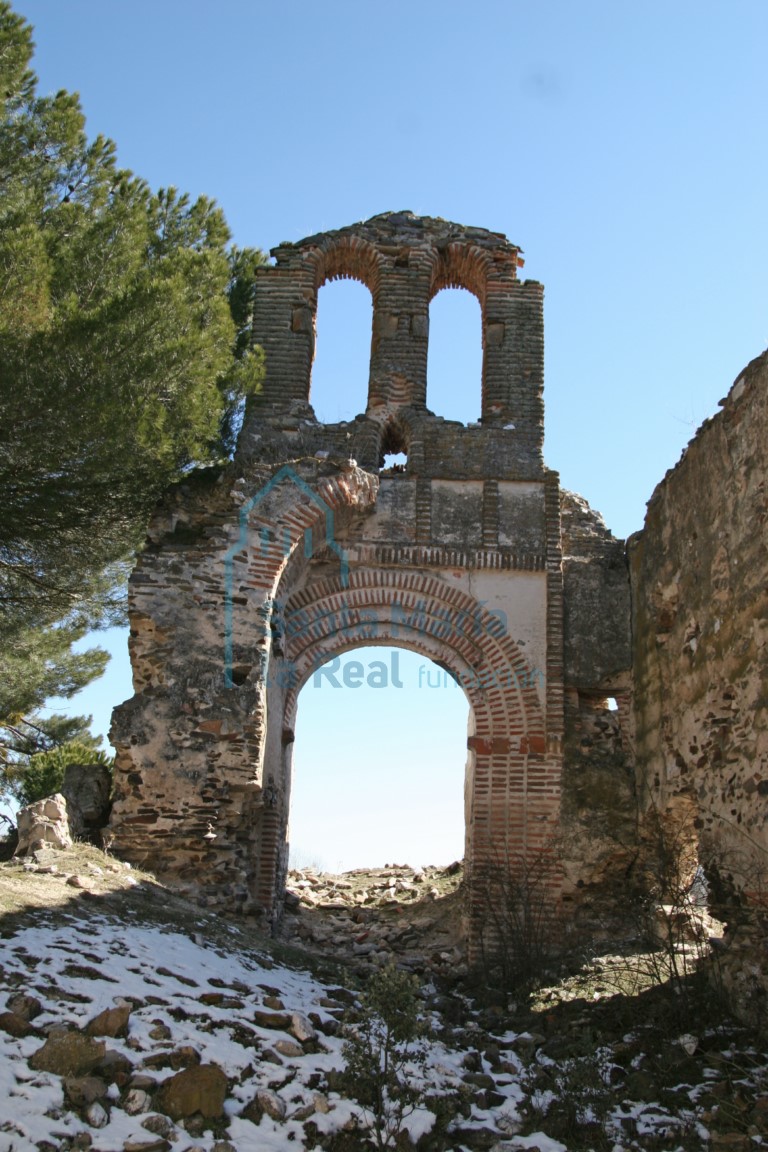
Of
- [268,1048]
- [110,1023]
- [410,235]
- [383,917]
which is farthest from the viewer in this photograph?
[410,235]

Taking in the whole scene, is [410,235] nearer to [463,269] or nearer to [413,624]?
[463,269]

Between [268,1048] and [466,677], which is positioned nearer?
[268,1048]

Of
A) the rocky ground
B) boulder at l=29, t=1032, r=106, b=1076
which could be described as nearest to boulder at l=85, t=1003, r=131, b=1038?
the rocky ground

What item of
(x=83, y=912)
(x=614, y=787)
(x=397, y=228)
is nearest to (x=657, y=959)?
(x=614, y=787)

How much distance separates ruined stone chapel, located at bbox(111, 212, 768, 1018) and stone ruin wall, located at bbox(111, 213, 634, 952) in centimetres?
2

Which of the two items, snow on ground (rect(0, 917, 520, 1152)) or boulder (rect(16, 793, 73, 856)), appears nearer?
snow on ground (rect(0, 917, 520, 1152))

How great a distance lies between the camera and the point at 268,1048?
207 inches

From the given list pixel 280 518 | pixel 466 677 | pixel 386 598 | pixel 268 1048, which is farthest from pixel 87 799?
pixel 268 1048

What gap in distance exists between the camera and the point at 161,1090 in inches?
177

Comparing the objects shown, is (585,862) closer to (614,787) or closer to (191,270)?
(614,787)

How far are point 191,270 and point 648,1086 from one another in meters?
6.93

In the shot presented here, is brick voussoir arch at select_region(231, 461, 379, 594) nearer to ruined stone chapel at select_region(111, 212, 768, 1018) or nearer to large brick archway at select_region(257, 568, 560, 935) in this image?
ruined stone chapel at select_region(111, 212, 768, 1018)

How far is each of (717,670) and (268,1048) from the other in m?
4.01

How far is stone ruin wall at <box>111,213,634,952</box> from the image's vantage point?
8555mm
